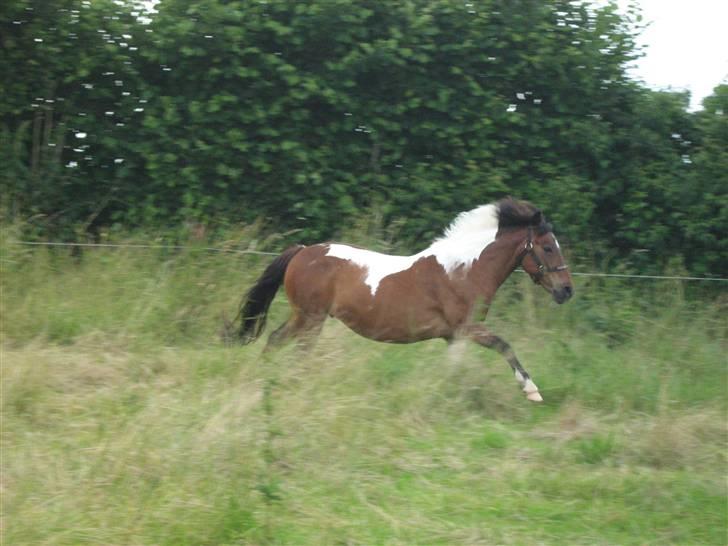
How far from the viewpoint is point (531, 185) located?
39.0 ft

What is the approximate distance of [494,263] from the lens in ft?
27.6

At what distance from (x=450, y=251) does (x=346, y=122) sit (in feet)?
12.4

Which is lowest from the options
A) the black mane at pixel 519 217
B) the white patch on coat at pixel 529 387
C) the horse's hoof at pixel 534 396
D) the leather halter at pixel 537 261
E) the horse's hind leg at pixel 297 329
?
the horse's hoof at pixel 534 396

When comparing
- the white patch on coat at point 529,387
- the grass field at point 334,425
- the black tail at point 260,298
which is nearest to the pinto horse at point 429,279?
the black tail at point 260,298

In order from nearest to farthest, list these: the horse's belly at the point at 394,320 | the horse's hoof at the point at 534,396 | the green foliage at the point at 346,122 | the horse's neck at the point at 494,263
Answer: the horse's hoof at the point at 534,396
the horse's belly at the point at 394,320
the horse's neck at the point at 494,263
the green foliage at the point at 346,122

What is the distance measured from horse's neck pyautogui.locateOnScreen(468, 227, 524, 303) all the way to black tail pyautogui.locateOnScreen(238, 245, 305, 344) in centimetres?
163

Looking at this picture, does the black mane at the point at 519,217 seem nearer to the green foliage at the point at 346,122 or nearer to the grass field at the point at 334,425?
the grass field at the point at 334,425


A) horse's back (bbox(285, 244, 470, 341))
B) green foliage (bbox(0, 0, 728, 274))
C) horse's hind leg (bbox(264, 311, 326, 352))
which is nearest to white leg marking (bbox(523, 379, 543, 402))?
horse's back (bbox(285, 244, 470, 341))

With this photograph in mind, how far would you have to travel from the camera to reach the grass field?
5.41 m

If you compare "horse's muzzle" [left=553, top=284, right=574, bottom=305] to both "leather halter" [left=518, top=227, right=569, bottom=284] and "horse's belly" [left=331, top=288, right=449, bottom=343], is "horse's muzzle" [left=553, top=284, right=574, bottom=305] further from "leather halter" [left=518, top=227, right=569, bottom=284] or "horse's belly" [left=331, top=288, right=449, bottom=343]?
"horse's belly" [left=331, top=288, right=449, bottom=343]

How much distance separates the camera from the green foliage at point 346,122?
37.3ft

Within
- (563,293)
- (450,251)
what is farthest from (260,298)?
(563,293)

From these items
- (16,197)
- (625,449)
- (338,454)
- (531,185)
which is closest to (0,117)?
(16,197)

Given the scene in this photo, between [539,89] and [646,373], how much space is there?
4.92 m
